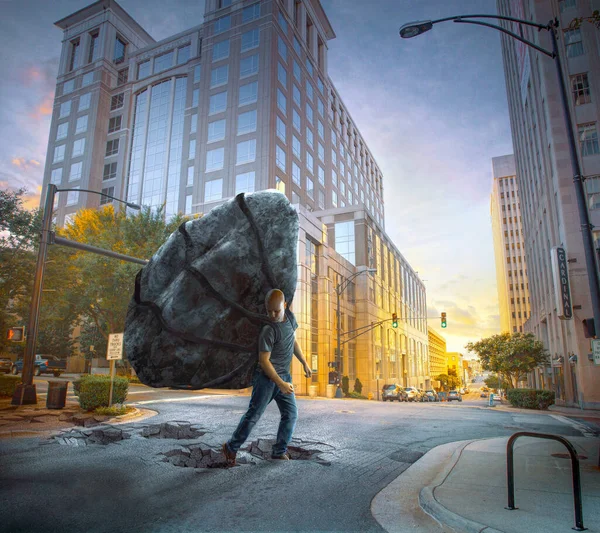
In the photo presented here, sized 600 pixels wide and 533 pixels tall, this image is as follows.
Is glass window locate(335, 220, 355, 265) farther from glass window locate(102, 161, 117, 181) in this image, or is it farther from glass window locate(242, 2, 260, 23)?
glass window locate(102, 161, 117, 181)

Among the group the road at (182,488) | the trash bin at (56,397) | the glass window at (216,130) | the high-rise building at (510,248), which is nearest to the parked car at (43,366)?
the trash bin at (56,397)

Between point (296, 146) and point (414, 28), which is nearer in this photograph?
point (414, 28)

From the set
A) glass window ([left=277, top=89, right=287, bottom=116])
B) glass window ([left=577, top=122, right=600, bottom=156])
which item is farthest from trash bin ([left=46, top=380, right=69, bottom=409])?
glass window ([left=277, top=89, right=287, bottom=116])

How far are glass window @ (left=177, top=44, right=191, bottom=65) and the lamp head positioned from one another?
2258 inches

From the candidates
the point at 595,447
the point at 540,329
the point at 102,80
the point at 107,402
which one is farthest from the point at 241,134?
the point at 595,447

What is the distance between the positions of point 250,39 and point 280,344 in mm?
53477

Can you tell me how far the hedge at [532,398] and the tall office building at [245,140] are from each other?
1531 cm

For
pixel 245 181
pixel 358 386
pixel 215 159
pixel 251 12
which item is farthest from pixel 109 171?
pixel 358 386

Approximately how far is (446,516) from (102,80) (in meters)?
73.2

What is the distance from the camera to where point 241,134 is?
4775 cm

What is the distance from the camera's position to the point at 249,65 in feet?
163

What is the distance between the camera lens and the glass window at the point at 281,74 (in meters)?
49.8

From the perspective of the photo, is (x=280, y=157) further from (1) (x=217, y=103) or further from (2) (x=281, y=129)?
(1) (x=217, y=103)

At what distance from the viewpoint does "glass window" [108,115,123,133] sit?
208 ft
